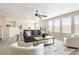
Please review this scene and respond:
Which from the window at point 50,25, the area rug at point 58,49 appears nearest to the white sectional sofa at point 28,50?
the area rug at point 58,49

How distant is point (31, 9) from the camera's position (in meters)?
Answer: 2.46

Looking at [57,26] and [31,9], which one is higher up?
[31,9]

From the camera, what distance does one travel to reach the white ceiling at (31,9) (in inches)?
95.7

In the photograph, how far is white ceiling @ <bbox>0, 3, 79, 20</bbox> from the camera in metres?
2.43

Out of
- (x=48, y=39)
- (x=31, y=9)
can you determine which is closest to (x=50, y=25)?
(x=48, y=39)

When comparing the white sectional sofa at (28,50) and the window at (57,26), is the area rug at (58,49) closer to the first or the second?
the white sectional sofa at (28,50)

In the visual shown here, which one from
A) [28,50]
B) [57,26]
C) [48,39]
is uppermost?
[57,26]

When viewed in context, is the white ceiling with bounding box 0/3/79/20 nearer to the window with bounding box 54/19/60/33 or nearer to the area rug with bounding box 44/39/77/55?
the window with bounding box 54/19/60/33

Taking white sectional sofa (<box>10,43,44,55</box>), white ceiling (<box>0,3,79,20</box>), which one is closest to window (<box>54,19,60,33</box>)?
white ceiling (<box>0,3,79,20</box>)

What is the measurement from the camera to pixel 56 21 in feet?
8.45

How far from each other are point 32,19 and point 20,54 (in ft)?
2.86

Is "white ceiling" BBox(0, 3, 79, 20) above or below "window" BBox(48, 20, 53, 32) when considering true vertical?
above

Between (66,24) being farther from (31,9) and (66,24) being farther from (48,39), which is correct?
(31,9)
